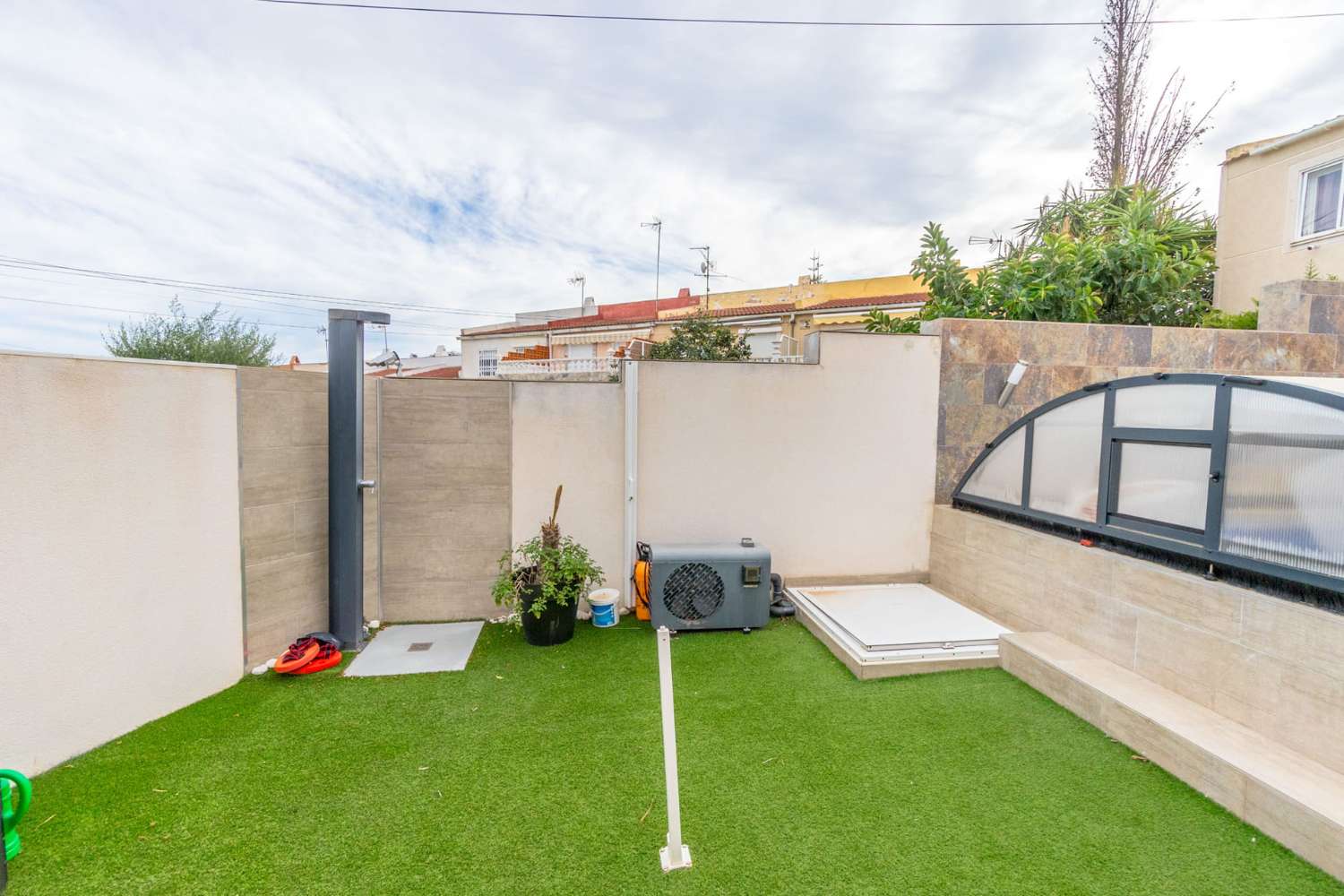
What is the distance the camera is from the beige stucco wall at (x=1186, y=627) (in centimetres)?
248

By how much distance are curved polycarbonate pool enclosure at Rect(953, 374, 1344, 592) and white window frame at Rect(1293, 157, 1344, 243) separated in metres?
6.38

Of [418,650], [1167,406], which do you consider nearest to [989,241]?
[1167,406]

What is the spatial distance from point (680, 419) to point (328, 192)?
6619 mm

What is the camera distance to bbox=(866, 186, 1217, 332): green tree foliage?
639 cm

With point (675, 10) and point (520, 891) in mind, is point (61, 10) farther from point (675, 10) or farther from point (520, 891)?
point (520, 891)

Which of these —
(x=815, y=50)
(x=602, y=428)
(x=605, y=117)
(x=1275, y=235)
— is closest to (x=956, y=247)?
(x=815, y=50)

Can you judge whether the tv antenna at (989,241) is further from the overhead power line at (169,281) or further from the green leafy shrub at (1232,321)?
the overhead power line at (169,281)

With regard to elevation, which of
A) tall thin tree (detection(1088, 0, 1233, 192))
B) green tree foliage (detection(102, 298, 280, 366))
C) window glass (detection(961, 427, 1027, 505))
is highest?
tall thin tree (detection(1088, 0, 1233, 192))

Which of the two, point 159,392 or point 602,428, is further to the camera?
point 602,428

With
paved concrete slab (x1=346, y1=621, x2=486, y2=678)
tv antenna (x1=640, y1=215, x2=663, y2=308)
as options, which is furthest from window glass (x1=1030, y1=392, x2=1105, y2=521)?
tv antenna (x1=640, y1=215, x2=663, y2=308)

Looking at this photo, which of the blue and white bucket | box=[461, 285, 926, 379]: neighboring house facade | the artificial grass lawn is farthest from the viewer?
box=[461, 285, 926, 379]: neighboring house facade

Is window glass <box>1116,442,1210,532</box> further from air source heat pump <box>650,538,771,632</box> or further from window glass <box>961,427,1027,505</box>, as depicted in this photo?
air source heat pump <box>650,538,771,632</box>

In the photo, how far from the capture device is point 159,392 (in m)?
3.19

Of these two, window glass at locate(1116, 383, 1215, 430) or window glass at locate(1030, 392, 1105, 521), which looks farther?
window glass at locate(1030, 392, 1105, 521)
